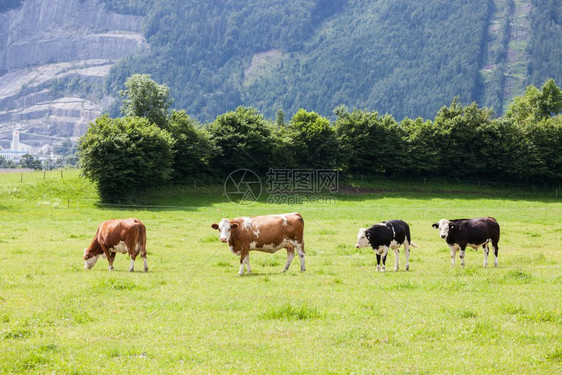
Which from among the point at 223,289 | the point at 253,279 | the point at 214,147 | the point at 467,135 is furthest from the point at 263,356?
the point at 467,135

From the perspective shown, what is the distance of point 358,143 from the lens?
9375cm

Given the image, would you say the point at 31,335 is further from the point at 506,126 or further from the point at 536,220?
the point at 506,126

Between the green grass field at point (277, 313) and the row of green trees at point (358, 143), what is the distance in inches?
2076

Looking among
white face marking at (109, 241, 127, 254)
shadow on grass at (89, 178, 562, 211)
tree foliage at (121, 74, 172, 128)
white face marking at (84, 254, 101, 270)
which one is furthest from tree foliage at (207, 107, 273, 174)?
white face marking at (109, 241, 127, 254)

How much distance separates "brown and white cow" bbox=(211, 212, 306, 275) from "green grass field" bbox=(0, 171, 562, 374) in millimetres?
989

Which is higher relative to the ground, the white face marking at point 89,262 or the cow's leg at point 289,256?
the cow's leg at point 289,256

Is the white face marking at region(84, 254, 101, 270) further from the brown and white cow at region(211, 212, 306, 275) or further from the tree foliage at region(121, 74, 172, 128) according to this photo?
the tree foliage at region(121, 74, 172, 128)

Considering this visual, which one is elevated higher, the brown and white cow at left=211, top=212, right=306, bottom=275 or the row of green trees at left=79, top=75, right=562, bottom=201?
the row of green trees at left=79, top=75, right=562, bottom=201

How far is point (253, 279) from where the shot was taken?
19.8 metres

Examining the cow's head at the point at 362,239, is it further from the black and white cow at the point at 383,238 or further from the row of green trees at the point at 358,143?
the row of green trees at the point at 358,143

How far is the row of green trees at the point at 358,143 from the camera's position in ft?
269

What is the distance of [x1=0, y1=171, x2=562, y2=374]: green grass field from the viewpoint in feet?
33.9

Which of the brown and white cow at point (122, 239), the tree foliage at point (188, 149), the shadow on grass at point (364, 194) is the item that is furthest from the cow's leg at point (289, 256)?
the tree foliage at point (188, 149)

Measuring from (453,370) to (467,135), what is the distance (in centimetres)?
9167
